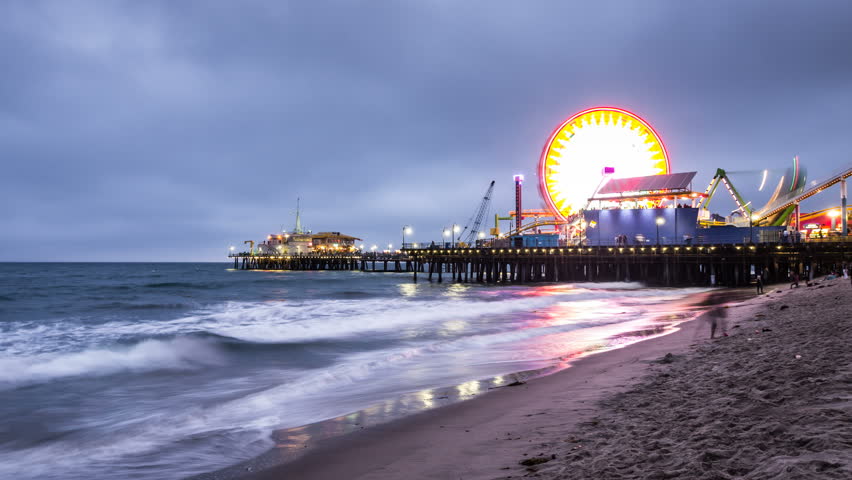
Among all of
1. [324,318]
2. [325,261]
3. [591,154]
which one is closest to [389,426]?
[324,318]

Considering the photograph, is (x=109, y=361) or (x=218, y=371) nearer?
(x=218, y=371)

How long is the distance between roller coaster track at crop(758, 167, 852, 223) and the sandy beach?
161 feet

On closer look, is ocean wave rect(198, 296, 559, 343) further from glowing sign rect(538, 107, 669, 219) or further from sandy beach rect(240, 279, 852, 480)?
glowing sign rect(538, 107, 669, 219)

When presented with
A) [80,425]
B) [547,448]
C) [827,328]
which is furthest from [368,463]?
[827,328]

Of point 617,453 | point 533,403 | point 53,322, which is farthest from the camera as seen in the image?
point 53,322

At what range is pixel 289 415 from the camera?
7.93m

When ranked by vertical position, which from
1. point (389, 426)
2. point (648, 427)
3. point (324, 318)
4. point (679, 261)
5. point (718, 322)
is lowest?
point (324, 318)

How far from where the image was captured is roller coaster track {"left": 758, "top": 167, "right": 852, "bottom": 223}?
45.9m

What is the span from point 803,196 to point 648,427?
192ft

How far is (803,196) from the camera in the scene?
50875 mm

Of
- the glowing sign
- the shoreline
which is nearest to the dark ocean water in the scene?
the shoreline

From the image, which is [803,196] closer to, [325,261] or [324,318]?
[324,318]

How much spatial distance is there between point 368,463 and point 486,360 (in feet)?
22.6

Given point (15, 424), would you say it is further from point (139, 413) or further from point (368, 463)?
point (368, 463)
